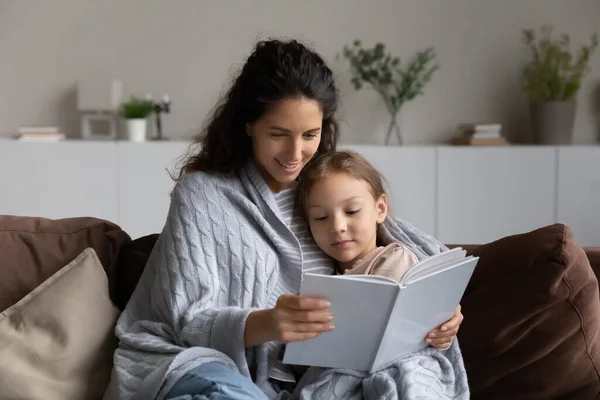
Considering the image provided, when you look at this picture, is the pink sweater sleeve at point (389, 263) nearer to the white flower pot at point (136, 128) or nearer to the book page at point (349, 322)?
the book page at point (349, 322)

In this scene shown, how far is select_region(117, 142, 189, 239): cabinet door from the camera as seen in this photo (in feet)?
13.0

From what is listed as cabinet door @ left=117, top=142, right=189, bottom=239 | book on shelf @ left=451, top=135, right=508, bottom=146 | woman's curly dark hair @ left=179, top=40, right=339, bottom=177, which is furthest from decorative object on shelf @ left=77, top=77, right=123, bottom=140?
woman's curly dark hair @ left=179, top=40, right=339, bottom=177

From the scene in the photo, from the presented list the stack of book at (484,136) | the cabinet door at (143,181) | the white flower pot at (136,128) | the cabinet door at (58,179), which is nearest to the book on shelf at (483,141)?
the stack of book at (484,136)

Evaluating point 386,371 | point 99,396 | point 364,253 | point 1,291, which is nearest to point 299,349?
point 386,371

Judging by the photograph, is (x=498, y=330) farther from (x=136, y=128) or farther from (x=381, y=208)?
(x=136, y=128)

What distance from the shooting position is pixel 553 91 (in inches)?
168

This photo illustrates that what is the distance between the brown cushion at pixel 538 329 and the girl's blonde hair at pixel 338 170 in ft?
1.20

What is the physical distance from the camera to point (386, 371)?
1.71 m

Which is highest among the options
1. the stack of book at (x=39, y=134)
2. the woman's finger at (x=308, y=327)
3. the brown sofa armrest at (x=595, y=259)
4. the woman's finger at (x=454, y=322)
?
the stack of book at (x=39, y=134)

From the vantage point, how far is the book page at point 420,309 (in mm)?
1547

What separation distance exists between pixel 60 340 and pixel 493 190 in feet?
9.10

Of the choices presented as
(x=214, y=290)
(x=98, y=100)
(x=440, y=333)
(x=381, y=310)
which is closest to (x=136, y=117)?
(x=98, y=100)

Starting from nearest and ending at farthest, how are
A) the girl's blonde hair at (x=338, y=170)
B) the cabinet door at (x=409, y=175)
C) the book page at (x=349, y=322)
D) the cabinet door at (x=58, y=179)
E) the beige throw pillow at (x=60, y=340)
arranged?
1. the book page at (x=349, y=322)
2. the beige throw pillow at (x=60, y=340)
3. the girl's blonde hair at (x=338, y=170)
4. the cabinet door at (x=58, y=179)
5. the cabinet door at (x=409, y=175)

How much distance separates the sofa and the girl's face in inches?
11.2
